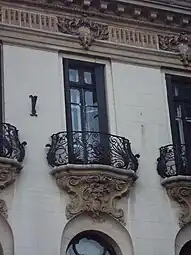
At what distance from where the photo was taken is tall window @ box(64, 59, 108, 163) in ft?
47.5

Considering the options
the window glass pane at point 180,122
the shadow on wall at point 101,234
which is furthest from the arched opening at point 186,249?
the window glass pane at point 180,122

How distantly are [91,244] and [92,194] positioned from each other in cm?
104

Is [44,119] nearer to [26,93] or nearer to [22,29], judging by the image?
[26,93]

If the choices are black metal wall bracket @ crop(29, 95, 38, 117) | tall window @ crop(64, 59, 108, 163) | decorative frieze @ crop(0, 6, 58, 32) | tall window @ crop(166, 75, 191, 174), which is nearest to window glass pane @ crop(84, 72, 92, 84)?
tall window @ crop(64, 59, 108, 163)

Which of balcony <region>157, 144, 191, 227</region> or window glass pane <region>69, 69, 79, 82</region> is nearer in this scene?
balcony <region>157, 144, 191, 227</region>

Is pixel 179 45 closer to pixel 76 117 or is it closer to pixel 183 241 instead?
pixel 76 117

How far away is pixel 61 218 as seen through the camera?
1377 centimetres

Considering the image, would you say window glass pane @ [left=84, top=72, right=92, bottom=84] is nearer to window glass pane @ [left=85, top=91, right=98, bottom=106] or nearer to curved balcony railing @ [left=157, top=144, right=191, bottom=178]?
window glass pane @ [left=85, top=91, right=98, bottom=106]

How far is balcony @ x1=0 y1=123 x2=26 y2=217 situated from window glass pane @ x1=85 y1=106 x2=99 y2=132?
1722 mm

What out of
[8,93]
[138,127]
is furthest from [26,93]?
[138,127]

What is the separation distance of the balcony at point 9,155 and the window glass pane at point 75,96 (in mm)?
1775

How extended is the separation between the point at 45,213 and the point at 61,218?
34cm

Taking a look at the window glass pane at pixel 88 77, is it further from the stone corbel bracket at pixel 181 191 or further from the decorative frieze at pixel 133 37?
the stone corbel bracket at pixel 181 191

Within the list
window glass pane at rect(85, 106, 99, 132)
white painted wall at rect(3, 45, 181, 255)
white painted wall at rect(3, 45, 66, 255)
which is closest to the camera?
white painted wall at rect(3, 45, 66, 255)
